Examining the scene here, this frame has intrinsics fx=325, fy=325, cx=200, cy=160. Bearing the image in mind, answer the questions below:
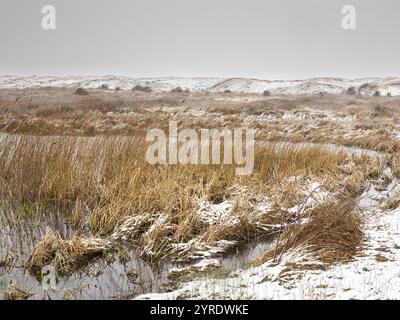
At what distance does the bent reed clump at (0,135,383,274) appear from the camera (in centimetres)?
391

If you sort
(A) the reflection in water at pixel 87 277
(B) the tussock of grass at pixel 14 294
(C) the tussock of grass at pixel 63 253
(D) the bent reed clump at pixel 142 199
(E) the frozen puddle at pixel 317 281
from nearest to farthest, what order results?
(E) the frozen puddle at pixel 317 281, (B) the tussock of grass at pixel 14 294, (A) the reflection in water at pixel 87 277, (C) the tussock of grass at pixel 63 253, (D) the bent reed clump at pixel 142 199

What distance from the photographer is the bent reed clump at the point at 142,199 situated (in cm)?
391

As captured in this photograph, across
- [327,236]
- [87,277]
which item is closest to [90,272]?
[87,277]

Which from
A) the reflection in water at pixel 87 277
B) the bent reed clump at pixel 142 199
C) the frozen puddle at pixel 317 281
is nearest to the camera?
the frozen puddle at pixel 317 281

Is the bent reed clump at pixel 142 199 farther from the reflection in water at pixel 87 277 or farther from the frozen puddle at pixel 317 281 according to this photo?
the frozen puddle at pixel 317 281

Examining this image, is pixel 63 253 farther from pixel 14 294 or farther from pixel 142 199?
pixel 142 199

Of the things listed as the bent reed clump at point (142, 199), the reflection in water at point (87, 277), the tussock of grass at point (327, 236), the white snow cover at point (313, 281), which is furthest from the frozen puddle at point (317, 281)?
the reflection in water at point (87, 277)

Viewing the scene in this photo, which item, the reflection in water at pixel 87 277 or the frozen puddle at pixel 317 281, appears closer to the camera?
the frozen puddle at pixel 317 281

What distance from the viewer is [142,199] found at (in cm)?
490

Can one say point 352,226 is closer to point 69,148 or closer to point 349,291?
point 349,291

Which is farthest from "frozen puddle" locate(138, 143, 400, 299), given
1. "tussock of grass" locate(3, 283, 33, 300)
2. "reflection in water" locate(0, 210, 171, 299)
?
"tussock of grass" locate(3, 283, 33, 300)
